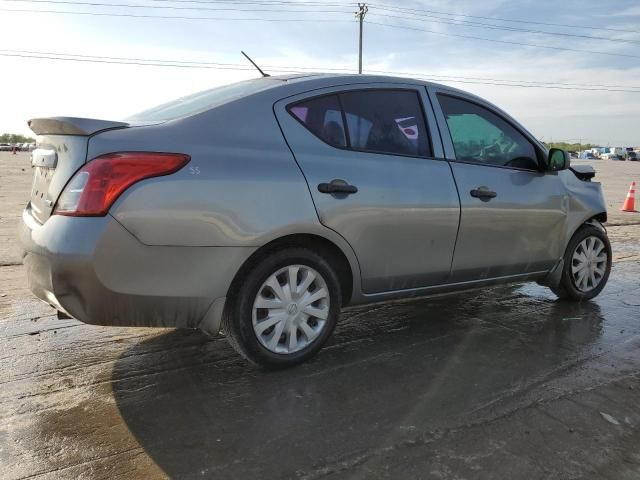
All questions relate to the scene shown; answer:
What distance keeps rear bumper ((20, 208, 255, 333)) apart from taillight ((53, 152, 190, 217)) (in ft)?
0.19

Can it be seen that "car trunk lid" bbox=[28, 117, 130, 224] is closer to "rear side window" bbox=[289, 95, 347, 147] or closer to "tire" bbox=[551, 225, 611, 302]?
"rear side window" bbox=[289, 95, 347, 147]

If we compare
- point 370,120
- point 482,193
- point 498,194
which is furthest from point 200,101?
point 498,194

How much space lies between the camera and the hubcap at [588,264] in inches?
195

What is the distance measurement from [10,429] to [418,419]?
6.44ft

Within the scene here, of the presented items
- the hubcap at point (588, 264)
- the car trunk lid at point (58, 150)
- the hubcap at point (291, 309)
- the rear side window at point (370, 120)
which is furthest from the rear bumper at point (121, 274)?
the hubcap at point (588, 264)

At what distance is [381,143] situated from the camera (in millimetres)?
3639

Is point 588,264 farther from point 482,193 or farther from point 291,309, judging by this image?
point 291,309

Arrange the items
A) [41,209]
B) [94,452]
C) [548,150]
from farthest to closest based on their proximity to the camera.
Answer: [548,150] < [41,209] < [94,452]

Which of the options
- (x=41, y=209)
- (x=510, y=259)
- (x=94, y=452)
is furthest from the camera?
(x=510, y=259)

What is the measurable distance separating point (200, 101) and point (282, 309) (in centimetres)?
137

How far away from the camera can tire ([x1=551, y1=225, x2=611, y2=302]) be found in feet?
16.0

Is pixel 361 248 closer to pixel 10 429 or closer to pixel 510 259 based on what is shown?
pixel 510 259

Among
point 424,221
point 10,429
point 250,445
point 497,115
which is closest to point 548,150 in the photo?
point 497,115

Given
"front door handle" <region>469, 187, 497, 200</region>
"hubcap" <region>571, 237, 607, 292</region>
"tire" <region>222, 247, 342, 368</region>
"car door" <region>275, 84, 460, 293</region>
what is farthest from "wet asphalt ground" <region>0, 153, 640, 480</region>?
"front door handle" <region>469, 187, 497, 200</region>
